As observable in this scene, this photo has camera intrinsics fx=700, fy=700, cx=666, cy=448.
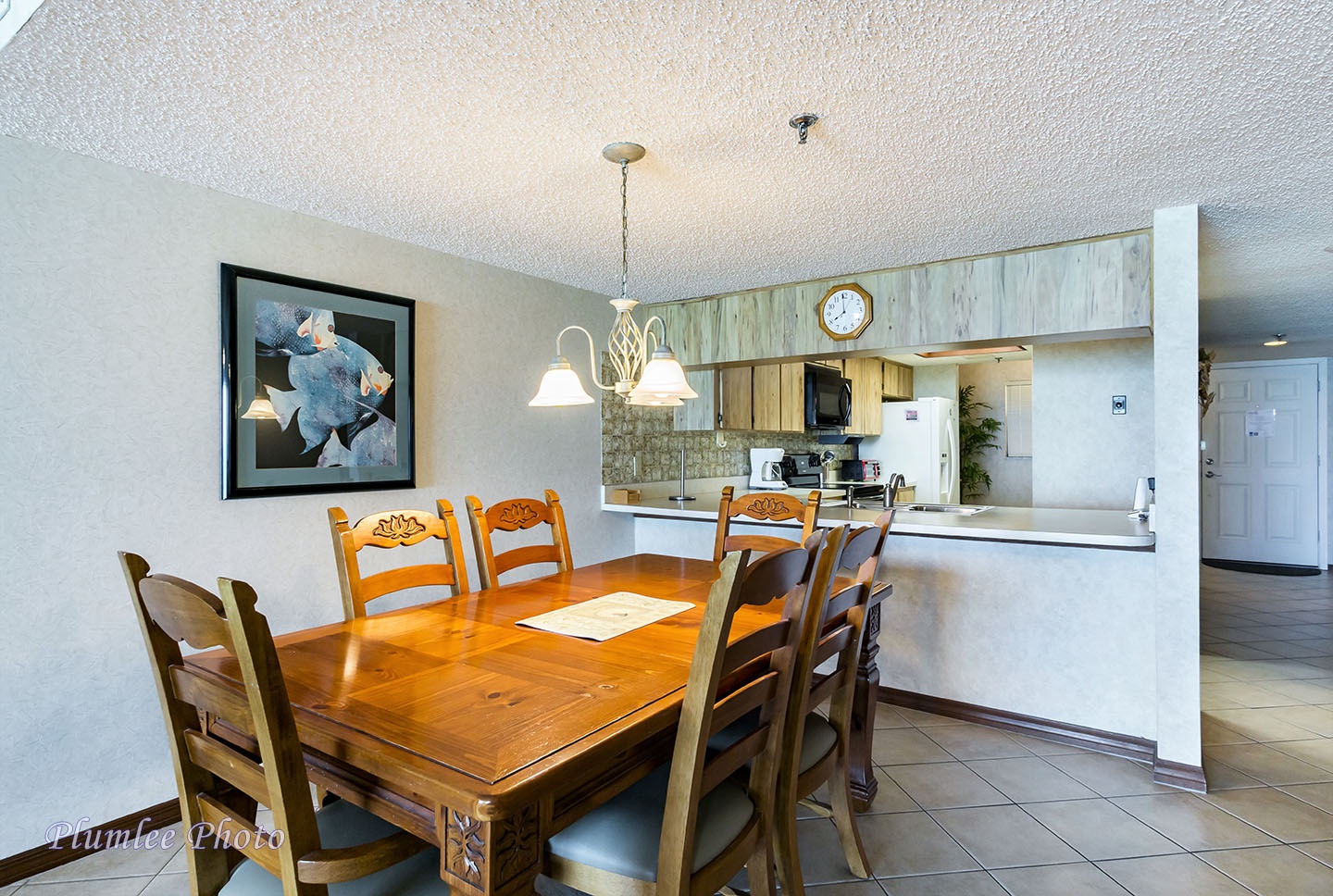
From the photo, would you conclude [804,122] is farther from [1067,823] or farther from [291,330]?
[1067,823]

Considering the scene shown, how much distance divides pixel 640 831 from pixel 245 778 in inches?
26.6

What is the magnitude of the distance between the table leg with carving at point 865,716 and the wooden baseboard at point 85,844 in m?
2.22

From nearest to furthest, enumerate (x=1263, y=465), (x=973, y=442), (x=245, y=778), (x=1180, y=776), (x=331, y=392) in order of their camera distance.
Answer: (x=245, y=778) < (x=1180, y=776) < (x=331, y=392) < (x=1263, y=465) < (x=973, y=442)

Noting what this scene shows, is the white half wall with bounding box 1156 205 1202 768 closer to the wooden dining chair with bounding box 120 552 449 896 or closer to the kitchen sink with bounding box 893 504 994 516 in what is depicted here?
the kitchen sink with bounding box 893 504 994 516

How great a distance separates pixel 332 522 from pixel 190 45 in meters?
1.21

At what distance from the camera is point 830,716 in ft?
6.25

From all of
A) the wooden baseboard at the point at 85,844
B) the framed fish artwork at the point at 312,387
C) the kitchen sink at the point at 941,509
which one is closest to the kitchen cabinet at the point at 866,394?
the kitchen sink at the point at 941,509

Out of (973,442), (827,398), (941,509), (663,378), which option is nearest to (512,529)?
(663,378)

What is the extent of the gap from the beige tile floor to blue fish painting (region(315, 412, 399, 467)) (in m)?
1.36

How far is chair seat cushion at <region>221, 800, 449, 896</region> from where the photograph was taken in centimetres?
117

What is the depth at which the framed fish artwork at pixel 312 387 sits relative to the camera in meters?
2.45

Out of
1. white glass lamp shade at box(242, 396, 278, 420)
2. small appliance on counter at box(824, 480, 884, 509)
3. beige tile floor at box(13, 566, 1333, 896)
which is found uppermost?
white glass lamp shade at box(242, 396, 278, 420)

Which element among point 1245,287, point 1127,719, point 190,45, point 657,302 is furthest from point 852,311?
point 190,45

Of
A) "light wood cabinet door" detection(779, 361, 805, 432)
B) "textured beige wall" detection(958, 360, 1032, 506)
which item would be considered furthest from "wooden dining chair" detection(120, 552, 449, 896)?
"textured beige wall" detection(958, 360, 1032, 506)
